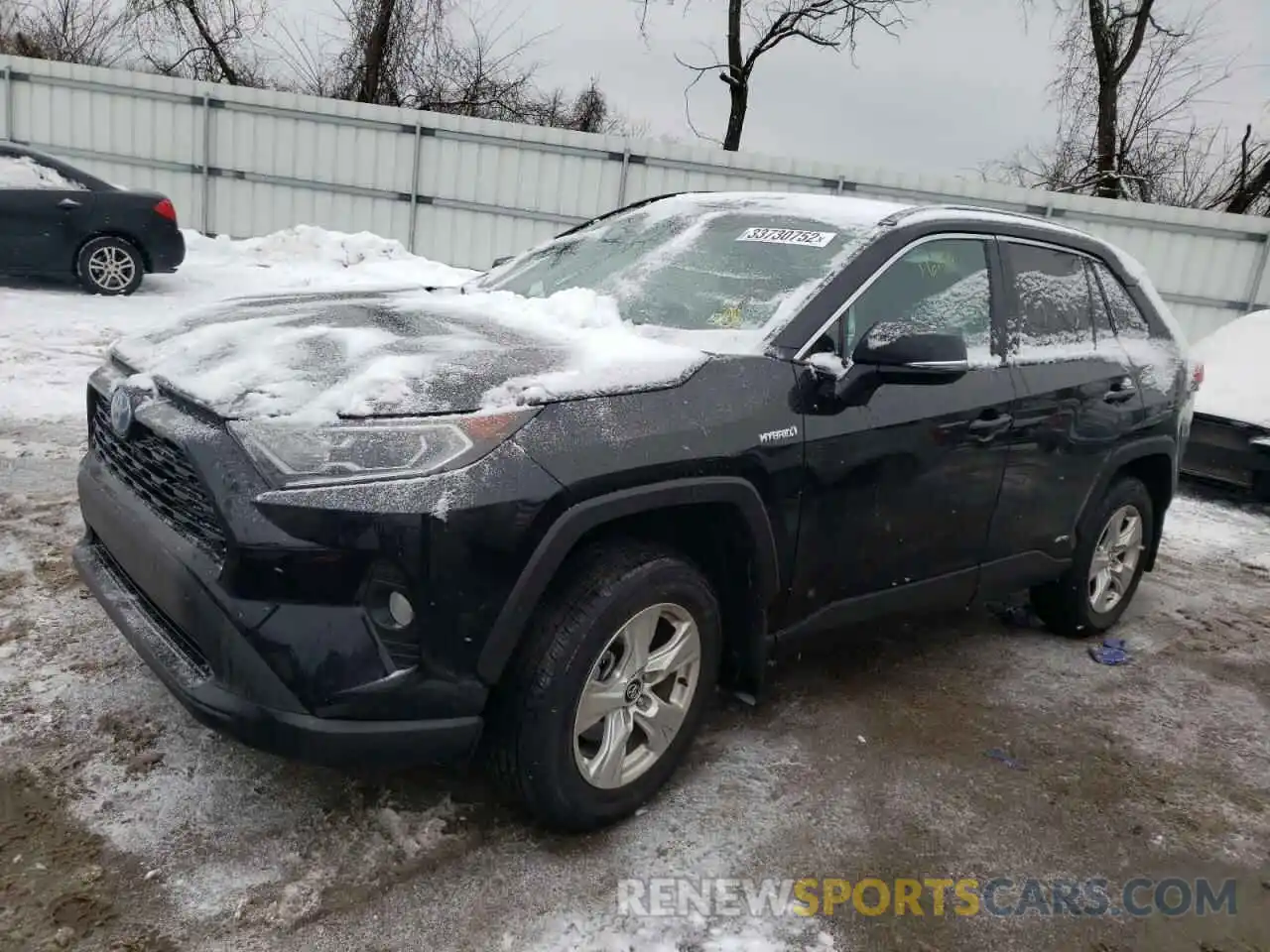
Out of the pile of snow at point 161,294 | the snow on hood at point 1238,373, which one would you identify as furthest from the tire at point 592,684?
the snow on hood at point 1238,373

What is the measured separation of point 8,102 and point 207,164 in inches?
100

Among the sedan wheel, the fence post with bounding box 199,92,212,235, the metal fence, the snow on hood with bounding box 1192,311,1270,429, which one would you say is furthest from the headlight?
the fence post with bounding box 199,92,212,235

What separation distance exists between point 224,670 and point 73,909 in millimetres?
636

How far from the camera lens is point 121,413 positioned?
2.71 m

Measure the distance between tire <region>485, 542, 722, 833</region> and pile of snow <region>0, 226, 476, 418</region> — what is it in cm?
169

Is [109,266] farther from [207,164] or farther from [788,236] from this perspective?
[788,236]

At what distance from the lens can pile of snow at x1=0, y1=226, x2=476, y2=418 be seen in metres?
6.63

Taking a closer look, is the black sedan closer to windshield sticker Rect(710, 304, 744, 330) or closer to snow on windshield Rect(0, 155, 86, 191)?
snow on windshield Rect(0, 155, 86, 191)

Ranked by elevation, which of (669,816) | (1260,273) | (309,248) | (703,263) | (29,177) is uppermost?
(1260,273)

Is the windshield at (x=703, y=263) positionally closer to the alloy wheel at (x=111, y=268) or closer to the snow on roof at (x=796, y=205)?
the snow on roof at (x=796, y=205)

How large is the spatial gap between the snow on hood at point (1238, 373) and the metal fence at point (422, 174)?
18.4ft

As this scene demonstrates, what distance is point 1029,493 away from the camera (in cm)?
382

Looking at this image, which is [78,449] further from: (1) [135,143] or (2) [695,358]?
(1) [135,143]

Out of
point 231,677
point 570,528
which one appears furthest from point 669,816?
point 231,677
